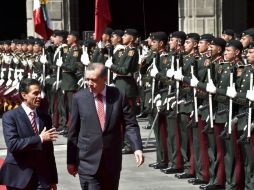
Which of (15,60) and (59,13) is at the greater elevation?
(59,13)

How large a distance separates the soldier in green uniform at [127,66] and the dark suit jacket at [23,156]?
6129 mm

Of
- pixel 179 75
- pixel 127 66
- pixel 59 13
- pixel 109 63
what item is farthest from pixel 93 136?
pixel 59 13

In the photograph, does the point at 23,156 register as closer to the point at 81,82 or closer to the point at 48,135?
the point at 48,135

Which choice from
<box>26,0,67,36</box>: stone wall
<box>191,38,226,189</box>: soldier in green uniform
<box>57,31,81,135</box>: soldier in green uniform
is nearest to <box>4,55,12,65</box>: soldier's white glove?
<box>26,0,67,36</box>: stone wall

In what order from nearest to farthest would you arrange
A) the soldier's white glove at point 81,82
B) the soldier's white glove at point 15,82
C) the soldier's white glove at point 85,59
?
the soldier's white glove at point 85,59 < the soldier's white glove at point 81,82 < the soldier's white glove at point 15,82

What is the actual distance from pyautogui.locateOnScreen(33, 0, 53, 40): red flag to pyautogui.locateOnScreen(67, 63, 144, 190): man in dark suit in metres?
8.37

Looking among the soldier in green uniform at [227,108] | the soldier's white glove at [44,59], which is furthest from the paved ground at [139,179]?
the soldier's white glove at [44,59]

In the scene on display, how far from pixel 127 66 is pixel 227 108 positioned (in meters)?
3.92

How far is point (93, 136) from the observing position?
8.25 m

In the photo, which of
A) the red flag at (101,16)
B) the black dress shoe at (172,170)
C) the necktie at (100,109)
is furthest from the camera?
the red flag at (101,16)

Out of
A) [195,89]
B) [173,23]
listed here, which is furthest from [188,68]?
[173,23]

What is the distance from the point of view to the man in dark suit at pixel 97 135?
8.20m

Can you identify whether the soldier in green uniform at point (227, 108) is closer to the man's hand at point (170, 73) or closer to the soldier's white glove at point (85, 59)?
the man's hand at point (170, 73)

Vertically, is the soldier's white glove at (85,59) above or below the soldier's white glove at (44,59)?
above
